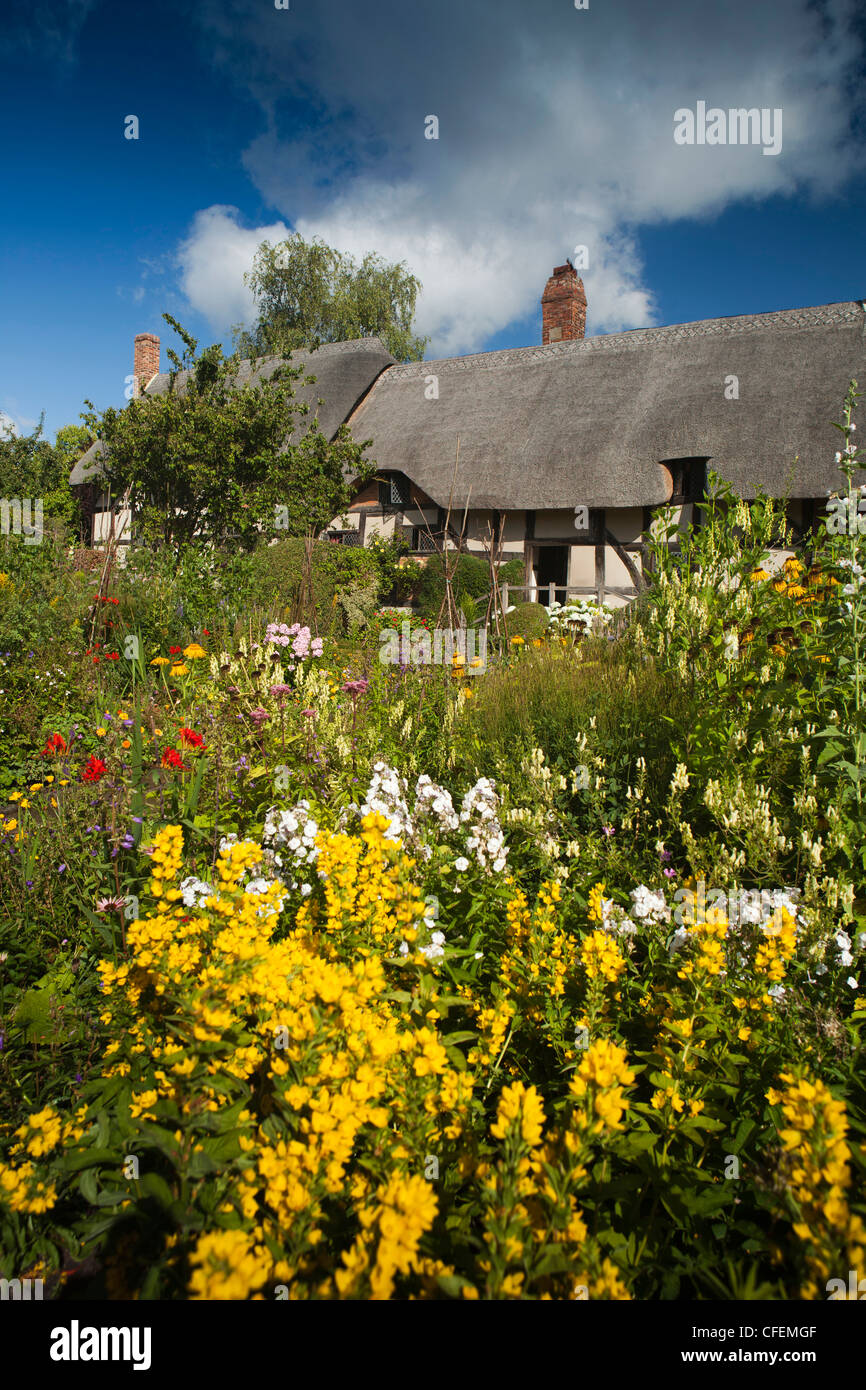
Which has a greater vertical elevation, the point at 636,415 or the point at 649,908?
the point at 636,415

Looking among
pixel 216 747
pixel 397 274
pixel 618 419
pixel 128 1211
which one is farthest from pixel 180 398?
pixel 397 274

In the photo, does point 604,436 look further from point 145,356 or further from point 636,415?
point 145,356

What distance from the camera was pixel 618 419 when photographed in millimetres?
12250

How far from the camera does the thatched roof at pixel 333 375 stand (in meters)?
15.2

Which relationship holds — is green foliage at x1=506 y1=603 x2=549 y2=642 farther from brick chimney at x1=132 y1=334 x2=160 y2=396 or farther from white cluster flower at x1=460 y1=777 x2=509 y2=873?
brick chimney at x1=132 y1=334 x2=160 y2=396

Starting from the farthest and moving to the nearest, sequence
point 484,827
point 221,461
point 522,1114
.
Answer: point 221,461 < point 484,827 < point 522,1114

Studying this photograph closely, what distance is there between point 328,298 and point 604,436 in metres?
18.1

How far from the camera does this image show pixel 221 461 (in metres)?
12.9

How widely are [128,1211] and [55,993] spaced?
4.40ft

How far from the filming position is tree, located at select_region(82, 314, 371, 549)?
502 inches

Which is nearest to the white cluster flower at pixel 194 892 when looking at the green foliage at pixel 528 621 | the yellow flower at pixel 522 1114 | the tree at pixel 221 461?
the yellow flower at pixel 522 1114

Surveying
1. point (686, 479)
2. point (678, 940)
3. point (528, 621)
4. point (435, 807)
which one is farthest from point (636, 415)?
point (678, 940)

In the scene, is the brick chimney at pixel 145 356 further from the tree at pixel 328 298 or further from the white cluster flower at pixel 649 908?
the white cluster flower at pixel 649 908

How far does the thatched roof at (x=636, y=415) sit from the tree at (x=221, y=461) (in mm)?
1398
